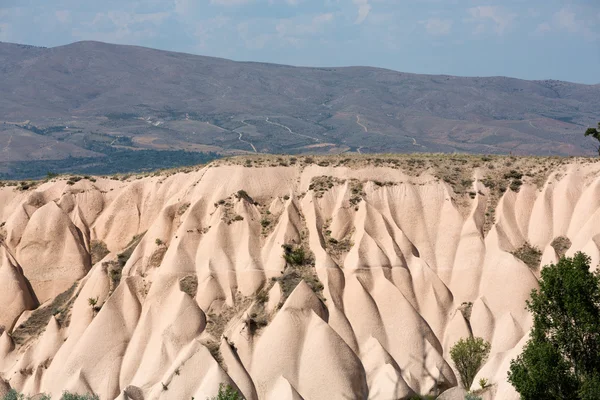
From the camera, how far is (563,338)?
167ft

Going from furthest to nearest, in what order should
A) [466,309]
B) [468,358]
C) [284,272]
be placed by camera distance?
1. [284,272]
2. [466,309]
3. [468,358]

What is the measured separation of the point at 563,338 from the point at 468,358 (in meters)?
16.0

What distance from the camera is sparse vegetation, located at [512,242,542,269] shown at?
244 feet

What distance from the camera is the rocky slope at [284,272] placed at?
219 feet

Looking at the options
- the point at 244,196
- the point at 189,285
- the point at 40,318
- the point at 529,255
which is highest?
the point at 244,196

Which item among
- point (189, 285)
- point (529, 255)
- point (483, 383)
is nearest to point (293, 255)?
point (189, 285)

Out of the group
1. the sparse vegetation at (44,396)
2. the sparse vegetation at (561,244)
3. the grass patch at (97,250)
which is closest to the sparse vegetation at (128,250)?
the grass patch at (97,250)

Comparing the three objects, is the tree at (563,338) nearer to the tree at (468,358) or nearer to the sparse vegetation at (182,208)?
the tree at (468,358)

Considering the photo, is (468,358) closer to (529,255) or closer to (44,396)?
(529,255)

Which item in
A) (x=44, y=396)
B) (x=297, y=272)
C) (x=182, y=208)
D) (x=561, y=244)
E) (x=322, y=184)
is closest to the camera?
(x=44, y=396)

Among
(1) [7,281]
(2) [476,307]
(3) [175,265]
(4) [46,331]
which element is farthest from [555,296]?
(1) [7,281]

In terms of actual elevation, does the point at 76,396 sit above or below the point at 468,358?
below

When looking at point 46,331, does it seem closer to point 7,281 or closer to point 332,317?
point 7,281

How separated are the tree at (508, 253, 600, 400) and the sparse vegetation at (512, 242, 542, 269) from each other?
2153 cm
